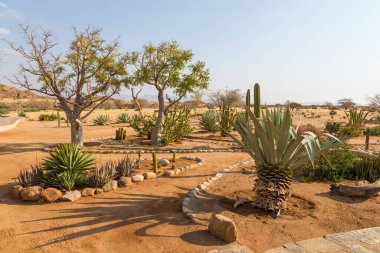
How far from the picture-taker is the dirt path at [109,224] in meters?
4.51

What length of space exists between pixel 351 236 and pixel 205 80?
394 inches

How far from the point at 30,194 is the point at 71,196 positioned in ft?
2.89

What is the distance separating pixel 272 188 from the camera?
17.5 feet

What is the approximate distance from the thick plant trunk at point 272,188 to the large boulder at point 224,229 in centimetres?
118

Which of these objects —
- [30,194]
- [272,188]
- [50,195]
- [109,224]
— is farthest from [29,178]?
[272,188]

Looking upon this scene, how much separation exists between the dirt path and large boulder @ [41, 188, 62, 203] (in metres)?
0.17

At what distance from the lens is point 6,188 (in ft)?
23.9

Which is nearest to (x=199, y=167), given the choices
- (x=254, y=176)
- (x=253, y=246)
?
(x=254, y=176)

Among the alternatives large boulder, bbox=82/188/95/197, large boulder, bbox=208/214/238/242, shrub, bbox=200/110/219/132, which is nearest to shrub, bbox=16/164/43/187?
large boulder, bbox=82/188/95/197

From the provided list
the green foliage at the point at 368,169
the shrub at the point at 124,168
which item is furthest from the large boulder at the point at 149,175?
the green foliage at the point at 368,169

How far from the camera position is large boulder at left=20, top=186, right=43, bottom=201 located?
21.0 ft

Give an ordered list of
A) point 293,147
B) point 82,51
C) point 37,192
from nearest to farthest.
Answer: point 293,147 → point 37,192 → point 82,51

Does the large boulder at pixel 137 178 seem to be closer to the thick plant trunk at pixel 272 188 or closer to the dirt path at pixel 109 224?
the dirt path at pixel 109 224

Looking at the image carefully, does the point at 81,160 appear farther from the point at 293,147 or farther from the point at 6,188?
the point at 293,147
